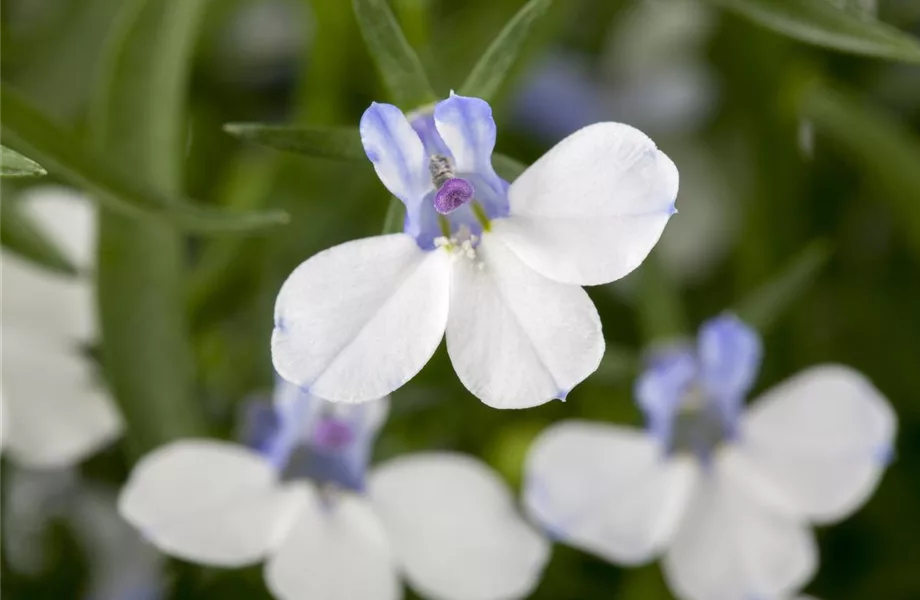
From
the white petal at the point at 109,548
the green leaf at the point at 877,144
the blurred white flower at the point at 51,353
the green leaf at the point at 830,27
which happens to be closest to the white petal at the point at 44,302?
the blurred white flower at the point at 51,353

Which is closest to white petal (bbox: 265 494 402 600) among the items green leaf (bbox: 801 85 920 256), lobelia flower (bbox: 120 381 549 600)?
lobelia flower (bbox: 120 381 549 600)

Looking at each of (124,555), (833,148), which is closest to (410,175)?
(124,555)

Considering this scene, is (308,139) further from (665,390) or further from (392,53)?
(665,390)

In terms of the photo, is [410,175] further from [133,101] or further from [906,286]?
[906,286]

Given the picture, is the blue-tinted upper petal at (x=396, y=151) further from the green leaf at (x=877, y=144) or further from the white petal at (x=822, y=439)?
the green leaf at (x=877, y=144)

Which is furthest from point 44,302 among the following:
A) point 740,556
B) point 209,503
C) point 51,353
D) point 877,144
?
point 877,144

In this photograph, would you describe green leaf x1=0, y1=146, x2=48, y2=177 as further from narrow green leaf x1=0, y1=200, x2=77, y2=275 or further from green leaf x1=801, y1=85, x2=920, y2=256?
green leaf x1=801, y1=85, x2=920, y2=256
